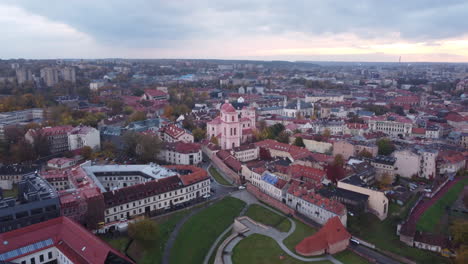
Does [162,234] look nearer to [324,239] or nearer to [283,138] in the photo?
[324,239]

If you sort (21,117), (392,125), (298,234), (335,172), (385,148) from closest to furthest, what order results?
(298,234) → (335,172) → (385,148) → (392,125) → (21,117)

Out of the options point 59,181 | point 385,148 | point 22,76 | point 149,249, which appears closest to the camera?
point 149,249

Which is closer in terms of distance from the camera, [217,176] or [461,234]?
[461,234]

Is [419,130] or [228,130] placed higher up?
[228,130]

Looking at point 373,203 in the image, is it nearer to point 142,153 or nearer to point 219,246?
point 219,246

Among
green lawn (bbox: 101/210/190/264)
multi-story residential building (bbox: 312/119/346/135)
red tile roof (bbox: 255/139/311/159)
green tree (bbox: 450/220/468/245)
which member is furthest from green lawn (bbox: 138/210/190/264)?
multi-story residential building (bbox: 312/119/346/135)

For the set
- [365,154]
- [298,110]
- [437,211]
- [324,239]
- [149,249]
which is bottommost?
[437,211]

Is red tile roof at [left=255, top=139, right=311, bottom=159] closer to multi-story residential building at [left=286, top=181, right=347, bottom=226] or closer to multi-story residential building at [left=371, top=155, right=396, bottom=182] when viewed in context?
multi-story residential building at [left=371, top=155, right=396, bottom=182]

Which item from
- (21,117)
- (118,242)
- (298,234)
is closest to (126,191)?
(118,242)

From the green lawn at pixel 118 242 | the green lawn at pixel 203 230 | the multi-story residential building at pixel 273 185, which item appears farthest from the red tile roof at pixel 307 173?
the green lawn at pixel 118 242
